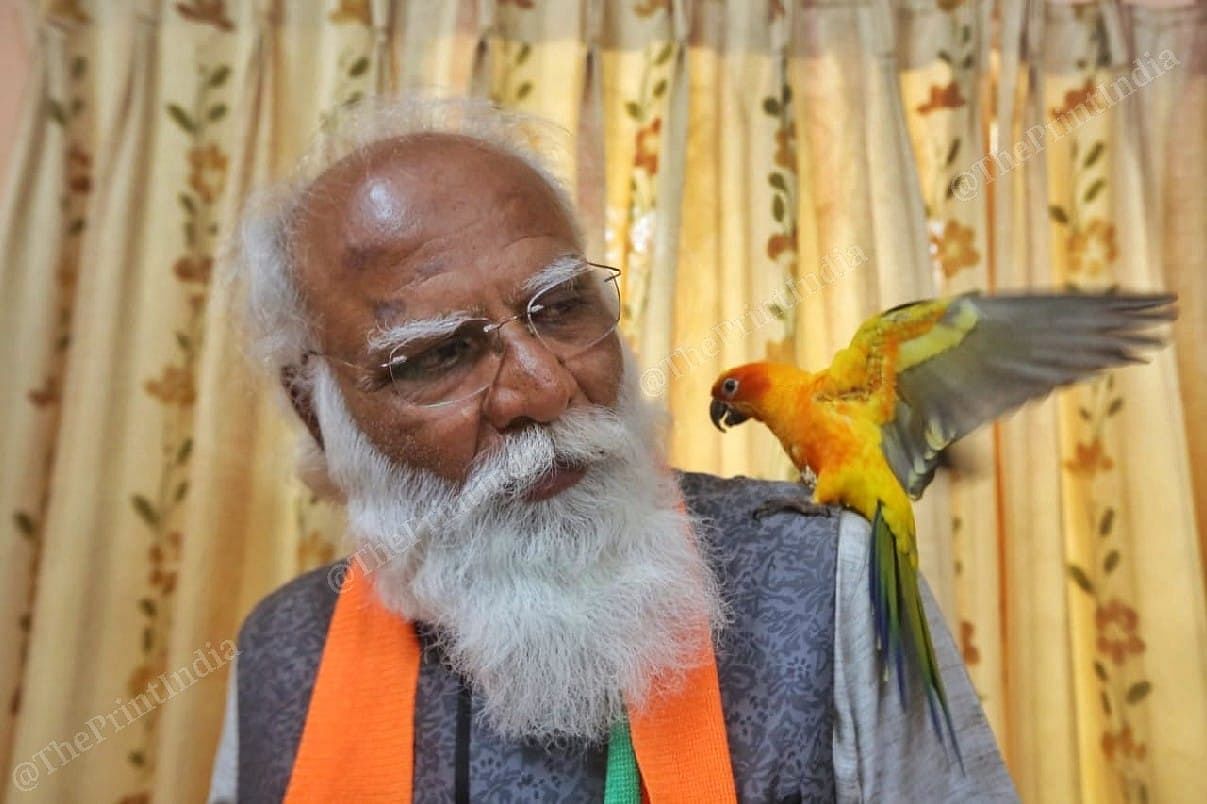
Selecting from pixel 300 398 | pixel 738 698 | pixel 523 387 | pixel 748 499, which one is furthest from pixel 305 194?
pixel 738 698

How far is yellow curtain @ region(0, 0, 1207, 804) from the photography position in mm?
1194

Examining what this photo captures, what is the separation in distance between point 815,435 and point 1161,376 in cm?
78

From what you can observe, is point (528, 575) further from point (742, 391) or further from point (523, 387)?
point (742, 391)

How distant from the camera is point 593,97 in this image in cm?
129

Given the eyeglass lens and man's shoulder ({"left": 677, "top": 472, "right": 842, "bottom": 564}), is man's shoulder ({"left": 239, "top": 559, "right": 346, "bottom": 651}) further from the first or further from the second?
man's shoulder ({"left": 677, "top": 472, "right": 842, "bottom": 564})

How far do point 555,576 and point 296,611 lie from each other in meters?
0.37

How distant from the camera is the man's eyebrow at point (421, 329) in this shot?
76 centimetres

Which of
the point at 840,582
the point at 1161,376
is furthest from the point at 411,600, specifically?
the point at 1161,376

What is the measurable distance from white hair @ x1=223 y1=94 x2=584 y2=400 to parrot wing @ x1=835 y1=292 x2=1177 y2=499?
0.37 metres

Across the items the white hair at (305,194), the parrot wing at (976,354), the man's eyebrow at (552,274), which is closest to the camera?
the parrot wing at (976,354)

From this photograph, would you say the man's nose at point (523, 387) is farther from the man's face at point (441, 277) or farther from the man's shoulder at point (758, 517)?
the man's shoulder at point (758, 517)

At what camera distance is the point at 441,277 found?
773 mm

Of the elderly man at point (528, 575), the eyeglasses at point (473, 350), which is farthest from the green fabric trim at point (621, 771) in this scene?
the eyeglasses at point (473, 350)

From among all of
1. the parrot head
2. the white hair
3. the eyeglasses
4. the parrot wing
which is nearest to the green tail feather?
the parrot wing
